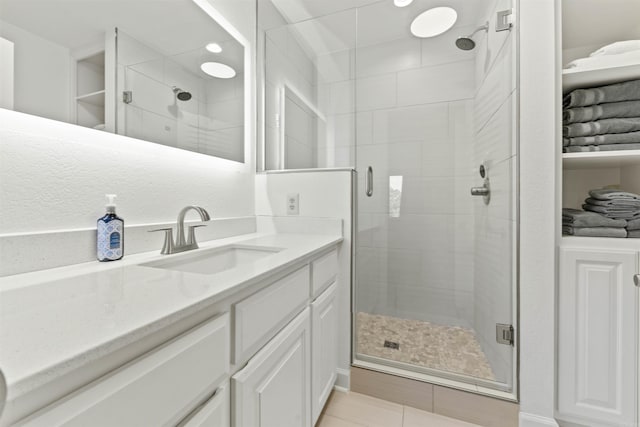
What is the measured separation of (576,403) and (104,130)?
203cm

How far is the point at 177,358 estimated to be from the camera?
1.60 ft

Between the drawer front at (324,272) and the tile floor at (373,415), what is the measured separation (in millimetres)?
613

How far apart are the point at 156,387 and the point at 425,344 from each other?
161cm

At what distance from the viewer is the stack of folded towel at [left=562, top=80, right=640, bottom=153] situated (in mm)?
1093

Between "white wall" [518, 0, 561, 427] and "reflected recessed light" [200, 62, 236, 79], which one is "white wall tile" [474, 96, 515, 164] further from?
"reflected recessed light" [200, 62, 236, 79]

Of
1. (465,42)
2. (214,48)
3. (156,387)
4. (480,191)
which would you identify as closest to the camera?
(156,387)

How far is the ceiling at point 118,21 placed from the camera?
0.75m

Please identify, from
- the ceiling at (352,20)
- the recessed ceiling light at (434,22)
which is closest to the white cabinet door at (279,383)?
the ceiling at (352,20)

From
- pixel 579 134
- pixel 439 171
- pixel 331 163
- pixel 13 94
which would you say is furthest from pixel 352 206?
pixel 13 94

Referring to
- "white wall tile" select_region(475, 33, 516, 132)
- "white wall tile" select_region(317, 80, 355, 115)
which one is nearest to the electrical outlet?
"white wall tile" select_region(317, 80, 355, 115)

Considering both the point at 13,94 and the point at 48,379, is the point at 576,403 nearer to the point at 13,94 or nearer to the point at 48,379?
the point at 48,379

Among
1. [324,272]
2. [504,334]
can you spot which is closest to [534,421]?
[504,334]

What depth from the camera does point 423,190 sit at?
1966mm

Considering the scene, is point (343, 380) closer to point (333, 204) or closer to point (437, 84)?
point (333, 204)
